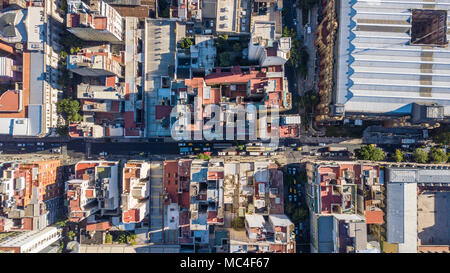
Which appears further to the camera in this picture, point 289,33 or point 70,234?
point 289,33

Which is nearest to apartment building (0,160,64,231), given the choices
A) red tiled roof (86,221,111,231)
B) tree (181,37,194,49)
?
red tiled roof (86,221,111,231)

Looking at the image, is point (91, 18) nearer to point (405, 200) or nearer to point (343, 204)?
point (343, 204)

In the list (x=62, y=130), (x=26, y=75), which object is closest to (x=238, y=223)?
(x=62, y=130)

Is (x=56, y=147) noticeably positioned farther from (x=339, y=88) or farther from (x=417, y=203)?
(x=417, y=203)

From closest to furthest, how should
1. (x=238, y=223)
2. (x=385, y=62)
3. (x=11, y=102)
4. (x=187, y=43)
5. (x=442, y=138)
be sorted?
(x=385, y=62) < (x=11, y=102) < (x=238, y=223) < (x=442, y=138) < (x=187, y=43)

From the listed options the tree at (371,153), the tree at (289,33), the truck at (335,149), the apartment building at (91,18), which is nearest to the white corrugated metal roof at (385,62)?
the tree at (289,33)

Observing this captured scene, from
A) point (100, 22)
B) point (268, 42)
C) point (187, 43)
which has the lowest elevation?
point (268, 42)

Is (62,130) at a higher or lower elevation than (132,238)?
higher
